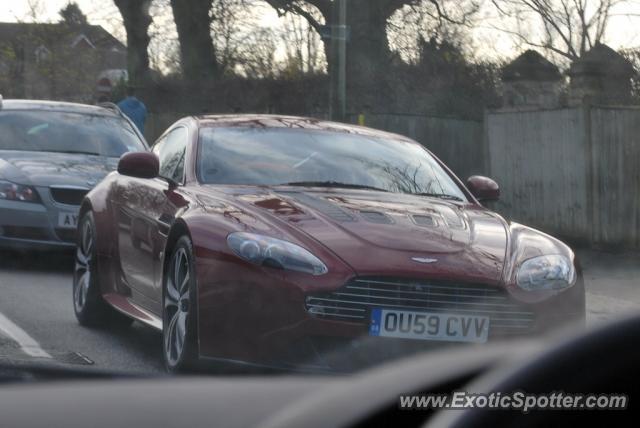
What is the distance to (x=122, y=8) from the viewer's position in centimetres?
3272

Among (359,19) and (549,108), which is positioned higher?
(359,19)

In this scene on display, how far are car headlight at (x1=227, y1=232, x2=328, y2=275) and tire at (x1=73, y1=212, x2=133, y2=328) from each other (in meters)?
2.52

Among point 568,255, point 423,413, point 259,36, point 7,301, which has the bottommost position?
point 7,301

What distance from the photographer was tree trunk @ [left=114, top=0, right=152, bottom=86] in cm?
3269

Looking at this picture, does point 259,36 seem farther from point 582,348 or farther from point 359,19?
point 582,348

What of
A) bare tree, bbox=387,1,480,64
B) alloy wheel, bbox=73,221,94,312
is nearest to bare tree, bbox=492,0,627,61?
bare tree, bbox=387,1,480,64

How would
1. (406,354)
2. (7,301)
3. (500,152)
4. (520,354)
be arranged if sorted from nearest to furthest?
(520,354) → (406,354) → (7,301) → (500,152)

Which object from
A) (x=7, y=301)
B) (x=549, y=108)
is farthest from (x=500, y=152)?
(x=7, y=301)

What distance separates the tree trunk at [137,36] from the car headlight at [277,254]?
27775 mm

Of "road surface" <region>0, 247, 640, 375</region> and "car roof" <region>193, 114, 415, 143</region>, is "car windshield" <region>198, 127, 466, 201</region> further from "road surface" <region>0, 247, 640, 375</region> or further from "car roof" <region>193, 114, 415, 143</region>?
"road surface" <region>0, 247, 640, 375</region>

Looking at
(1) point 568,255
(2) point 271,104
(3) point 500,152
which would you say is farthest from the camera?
(2) point 271,104

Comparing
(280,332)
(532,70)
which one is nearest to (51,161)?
(280,332)

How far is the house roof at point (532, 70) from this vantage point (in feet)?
65.5

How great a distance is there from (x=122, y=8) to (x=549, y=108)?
1851cm
